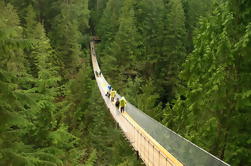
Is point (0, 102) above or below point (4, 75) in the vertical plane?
A: below

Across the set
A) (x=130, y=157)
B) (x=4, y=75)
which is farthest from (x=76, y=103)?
(x=4, y=75)

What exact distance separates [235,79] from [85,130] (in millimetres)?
21256

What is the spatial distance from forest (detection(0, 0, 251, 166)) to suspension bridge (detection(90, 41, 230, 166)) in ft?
3.36

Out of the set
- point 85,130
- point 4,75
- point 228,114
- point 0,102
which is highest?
point 4,75

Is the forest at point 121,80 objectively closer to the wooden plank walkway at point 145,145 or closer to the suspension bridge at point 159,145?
the suspension bridge at point 159,145

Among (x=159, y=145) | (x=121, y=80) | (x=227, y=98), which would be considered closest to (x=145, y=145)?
(x=159, y=145)

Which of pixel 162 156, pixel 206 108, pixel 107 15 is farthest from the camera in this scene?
pixel 107 15

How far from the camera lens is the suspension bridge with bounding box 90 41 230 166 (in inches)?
287

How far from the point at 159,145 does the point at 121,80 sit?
80.5 feet

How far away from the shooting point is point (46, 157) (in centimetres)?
849

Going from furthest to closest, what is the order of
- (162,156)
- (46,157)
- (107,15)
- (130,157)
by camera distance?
(107,15) < (130,157) < (162,156) < (46,157)

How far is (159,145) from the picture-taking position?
1028cm

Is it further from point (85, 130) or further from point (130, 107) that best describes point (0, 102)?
point (85, 130)

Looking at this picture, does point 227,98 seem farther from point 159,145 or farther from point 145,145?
point 145,145
